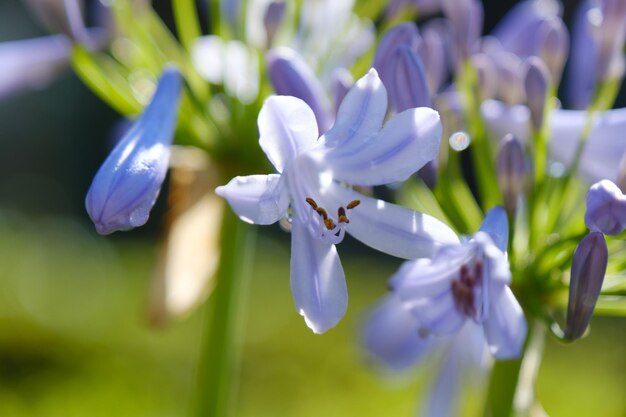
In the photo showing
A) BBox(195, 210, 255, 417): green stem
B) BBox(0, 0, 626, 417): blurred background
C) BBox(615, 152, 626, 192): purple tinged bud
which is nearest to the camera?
BBox(615, 152, 626, 192): purple tinged bud

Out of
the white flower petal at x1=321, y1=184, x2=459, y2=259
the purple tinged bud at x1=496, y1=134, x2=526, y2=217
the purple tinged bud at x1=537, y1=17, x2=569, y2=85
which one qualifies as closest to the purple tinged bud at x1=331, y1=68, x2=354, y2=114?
the white flower petal at x1=321, y1=184, x2=459, y2=259

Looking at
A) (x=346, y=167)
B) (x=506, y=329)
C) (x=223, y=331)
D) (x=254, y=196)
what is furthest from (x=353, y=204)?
(x=223, y=331)

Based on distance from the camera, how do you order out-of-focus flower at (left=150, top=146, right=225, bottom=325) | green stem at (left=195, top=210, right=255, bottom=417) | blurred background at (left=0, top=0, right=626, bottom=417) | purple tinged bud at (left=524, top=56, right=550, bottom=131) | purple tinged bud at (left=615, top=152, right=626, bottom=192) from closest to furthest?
purple tinged bud at (left=615, top=152, right=626, bottom=192) < purple tinged bud at (left=524, top=56, right=550, bottom=131) < green stem at (left=195, top=210, right=255, bottom=417) < out-of-focus flower at (left=150, top=146, right=225, bottom=325) < blurred background at (left=0, top=0, right=626, bottom=417)

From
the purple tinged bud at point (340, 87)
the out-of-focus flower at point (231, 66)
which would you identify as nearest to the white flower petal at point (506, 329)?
the purple tinged bud at point (340, 87)

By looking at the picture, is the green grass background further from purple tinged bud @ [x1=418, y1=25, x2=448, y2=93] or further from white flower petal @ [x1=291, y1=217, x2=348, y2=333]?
white flower petal @ [x1=291, y1=217, x2=348, y2=333]

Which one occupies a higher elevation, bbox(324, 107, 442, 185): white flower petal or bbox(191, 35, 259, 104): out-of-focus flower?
bbox(324, 107, 442, 185): white flower petal

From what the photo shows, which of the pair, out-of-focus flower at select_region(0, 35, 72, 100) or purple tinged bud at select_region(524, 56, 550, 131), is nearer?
purple tinged bud at select_region(524, 56, 550, 131)

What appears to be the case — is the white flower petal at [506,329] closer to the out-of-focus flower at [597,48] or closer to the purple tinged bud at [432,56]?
the purple tinged bud at [432,56]

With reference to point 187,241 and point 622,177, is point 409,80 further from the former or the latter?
point 187,241
